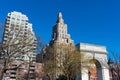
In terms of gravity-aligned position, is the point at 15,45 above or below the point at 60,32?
below

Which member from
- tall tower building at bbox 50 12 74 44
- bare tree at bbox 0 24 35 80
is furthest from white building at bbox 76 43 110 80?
tall tower building at bbox 50 12 74 44

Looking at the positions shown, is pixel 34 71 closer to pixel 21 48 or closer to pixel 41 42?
pixel 41 42

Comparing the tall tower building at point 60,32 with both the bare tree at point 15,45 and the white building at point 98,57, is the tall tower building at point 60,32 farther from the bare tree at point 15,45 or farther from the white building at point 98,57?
the bare tree at point 15,45

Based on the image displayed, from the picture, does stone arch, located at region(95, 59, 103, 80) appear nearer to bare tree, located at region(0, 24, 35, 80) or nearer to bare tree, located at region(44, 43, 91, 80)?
bare tree, located at region(44, 43, 91, 80)

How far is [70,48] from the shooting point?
45.4 m

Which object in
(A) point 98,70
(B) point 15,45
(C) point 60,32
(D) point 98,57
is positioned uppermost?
(C) point 60,32

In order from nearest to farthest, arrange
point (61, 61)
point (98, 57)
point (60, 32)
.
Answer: point (61, 61), point (98, 57), point (60, 32)

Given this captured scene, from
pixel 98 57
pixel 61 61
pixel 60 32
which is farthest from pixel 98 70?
pixel 60 32

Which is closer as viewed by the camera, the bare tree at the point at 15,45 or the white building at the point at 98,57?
the bare tree at the point at 15,45

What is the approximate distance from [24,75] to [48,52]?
26.5m

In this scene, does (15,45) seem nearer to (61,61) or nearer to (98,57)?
(61,61)

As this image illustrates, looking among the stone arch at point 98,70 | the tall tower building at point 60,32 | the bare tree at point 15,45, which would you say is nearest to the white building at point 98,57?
the stone arch at point 98,70

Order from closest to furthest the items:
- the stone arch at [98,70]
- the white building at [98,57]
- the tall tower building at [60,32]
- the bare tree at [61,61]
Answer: the bare tree at [61,61]
the white building at [98,57]
the stone arch at [98,70]
the tall tower building at [60,32]

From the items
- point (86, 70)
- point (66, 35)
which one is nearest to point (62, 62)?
point (86, 70)
